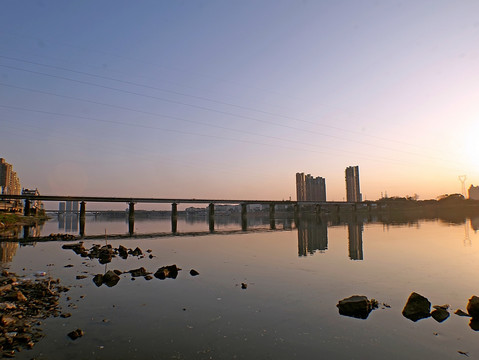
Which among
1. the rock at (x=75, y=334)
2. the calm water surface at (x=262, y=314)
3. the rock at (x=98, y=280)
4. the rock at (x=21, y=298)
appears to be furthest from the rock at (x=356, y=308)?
the rock at (x=21, y=298)

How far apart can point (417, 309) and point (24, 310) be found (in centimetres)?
1985

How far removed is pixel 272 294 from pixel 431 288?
435 inches

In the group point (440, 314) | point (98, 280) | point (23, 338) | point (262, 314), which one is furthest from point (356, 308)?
point (98, 280)

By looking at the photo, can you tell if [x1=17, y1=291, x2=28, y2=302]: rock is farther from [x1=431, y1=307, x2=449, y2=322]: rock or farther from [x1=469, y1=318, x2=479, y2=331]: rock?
[x1=469, y1=318, x2=479, y2=331]: rock

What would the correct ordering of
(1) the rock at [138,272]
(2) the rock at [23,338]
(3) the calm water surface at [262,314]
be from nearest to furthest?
(3) the calm water surface at [262,314] < (2) the rock at [23,338] < (1) the rock at [138,272]

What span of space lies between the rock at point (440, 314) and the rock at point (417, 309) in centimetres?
26

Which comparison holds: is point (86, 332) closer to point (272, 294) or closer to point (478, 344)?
point (272, 294)

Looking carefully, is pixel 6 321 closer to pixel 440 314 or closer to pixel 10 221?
pixel 440 314

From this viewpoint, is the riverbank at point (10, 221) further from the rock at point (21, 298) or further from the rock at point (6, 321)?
the rock at point (6, 321)

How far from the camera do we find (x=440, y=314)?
46.0 ft

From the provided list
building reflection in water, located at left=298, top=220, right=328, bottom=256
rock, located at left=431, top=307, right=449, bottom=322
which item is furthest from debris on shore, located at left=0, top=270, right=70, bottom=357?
building reflection in water, located at left=298, top=220, right=328, bottom=256

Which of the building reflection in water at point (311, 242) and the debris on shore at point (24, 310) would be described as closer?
the debris on shore at point (24, 310)

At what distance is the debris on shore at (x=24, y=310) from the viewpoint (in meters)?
10.8

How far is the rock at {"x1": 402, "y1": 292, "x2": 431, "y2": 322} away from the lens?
1399 cm
